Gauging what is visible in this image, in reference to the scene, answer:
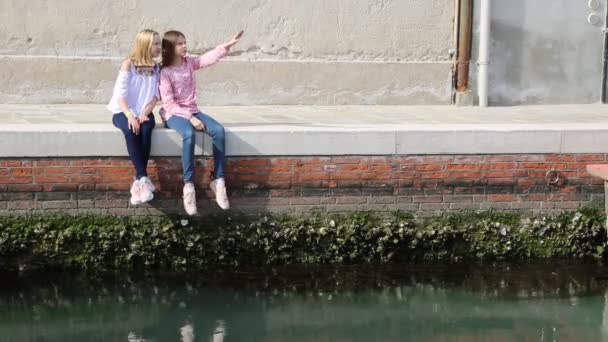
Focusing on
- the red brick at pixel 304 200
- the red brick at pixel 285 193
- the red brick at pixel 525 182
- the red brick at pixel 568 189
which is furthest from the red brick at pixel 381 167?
the red brick at pixel 568 189

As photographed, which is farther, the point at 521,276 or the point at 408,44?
the point at 408,44

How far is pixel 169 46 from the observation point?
773 centimetres

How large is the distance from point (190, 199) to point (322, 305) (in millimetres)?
1230

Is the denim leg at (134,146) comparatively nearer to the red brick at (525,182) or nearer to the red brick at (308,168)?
the red brick at (308,168)

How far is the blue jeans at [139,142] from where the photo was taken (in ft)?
24.2

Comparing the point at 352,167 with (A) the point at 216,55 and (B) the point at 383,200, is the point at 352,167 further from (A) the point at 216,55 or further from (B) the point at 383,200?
(A) the point at 216,55

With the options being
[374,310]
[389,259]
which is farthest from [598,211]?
[374,310]

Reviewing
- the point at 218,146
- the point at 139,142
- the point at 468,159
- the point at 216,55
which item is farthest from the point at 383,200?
the point at 139,142

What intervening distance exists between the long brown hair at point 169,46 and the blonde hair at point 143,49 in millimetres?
152

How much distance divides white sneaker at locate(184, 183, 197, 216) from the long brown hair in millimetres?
970

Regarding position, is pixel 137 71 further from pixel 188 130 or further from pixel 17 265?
pixel 17 265

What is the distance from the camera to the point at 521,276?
779 cm

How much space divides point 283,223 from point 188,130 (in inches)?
39.9

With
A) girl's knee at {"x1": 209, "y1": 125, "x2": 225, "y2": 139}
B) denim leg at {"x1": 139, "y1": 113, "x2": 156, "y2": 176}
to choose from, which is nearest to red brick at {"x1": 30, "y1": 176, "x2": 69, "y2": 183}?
denim leg at {"x1": 139, "y1": 113, "x2": 156, "y2": 176}
